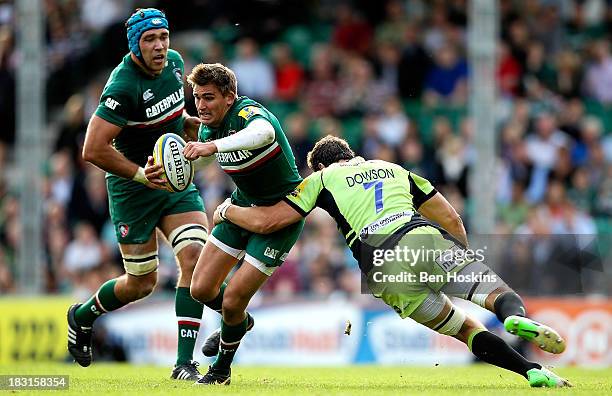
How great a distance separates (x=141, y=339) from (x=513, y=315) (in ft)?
25.4

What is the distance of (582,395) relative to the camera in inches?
324

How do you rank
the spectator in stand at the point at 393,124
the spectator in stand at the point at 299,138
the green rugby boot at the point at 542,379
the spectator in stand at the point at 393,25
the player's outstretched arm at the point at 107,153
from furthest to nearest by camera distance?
the spectator in stand at the point at 393,25 → the spectator in stand at the point at 393,124 → the spectator in stand at the point at 299,138 → the player's outstretched arm at the point at 107,153 → the green rugby boot at the point at 542,379

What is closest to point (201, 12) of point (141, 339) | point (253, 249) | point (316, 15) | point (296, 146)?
point (316, 15)

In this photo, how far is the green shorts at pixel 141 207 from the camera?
34.8 ft

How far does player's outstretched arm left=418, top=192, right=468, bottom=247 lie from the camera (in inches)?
377

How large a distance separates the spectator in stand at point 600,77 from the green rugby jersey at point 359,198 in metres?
9.69

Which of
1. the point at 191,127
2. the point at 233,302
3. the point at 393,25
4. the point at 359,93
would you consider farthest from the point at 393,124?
the point at 233,302

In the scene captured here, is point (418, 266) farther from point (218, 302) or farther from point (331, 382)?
point (218, 302)

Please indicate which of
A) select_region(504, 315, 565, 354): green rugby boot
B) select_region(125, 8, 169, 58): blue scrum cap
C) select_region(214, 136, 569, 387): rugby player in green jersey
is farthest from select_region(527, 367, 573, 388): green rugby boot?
select_region(125, 8, 169, 58): blue scrum cap

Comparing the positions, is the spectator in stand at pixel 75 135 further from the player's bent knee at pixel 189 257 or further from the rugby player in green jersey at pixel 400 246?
the rugby player in green jersey at pixel 400 246

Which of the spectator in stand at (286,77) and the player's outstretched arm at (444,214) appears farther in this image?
the spectator in stand at (286,77)

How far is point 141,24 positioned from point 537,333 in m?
4.13

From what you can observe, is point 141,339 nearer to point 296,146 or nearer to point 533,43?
point 296,146

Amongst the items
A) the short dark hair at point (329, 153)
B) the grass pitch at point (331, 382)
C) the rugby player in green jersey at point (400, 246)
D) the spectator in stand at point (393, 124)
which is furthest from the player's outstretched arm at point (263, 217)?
the spectator in stand at point (393, 124)
